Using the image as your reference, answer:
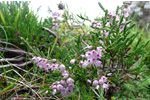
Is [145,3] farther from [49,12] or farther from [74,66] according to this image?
[74,66]

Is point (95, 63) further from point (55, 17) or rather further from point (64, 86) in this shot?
point (55, 17)

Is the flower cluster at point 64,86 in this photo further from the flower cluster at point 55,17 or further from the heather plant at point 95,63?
the flower cluster at point 55,17

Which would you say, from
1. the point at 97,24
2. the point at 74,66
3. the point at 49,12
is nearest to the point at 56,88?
the point at 74,66

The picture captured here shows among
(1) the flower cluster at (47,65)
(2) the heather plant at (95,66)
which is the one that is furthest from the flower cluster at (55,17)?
(1) the flower cluster at (47,65)

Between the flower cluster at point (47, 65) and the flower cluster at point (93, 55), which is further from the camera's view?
the flower cluster at point (47, 65)

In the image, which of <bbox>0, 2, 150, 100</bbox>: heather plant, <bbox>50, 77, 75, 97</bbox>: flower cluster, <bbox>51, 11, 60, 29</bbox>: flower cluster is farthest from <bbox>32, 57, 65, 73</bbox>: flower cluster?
<bbox>51, 11, 60, 29</bbox>: flower cluster

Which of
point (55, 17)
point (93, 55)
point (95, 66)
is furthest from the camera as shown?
point (55, 17)

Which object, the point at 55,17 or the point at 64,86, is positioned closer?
the point at 64,86

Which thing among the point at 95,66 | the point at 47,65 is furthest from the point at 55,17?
the point at 95,66
